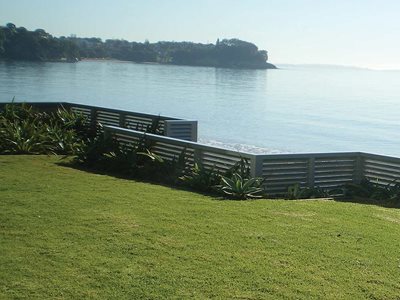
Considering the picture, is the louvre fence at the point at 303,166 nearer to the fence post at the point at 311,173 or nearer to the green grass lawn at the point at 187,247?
the fence post at the point at 311,173

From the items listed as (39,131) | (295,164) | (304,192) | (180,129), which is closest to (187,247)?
(304,192)

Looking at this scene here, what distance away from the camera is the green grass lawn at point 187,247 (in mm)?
5195

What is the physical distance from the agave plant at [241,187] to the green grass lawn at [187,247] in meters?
0.35

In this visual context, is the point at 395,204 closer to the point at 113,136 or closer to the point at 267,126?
the point at 113,136

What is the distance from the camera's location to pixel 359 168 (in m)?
11.2

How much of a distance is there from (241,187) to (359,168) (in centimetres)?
263

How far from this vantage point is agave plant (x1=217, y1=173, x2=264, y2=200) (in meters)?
9.48

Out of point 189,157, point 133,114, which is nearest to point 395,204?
point 189,157

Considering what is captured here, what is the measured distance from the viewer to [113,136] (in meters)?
13.2

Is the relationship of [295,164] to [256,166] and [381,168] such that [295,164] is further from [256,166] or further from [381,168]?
[381,168]

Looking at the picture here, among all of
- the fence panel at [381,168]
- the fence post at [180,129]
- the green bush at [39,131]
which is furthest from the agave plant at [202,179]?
the green bush at [39,131]

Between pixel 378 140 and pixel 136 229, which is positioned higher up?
pixel 136 229

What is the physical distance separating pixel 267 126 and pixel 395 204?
33373 millimetres

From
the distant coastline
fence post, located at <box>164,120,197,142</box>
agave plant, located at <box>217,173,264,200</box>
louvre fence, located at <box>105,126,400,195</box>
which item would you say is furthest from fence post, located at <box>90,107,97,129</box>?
the distant coastline
